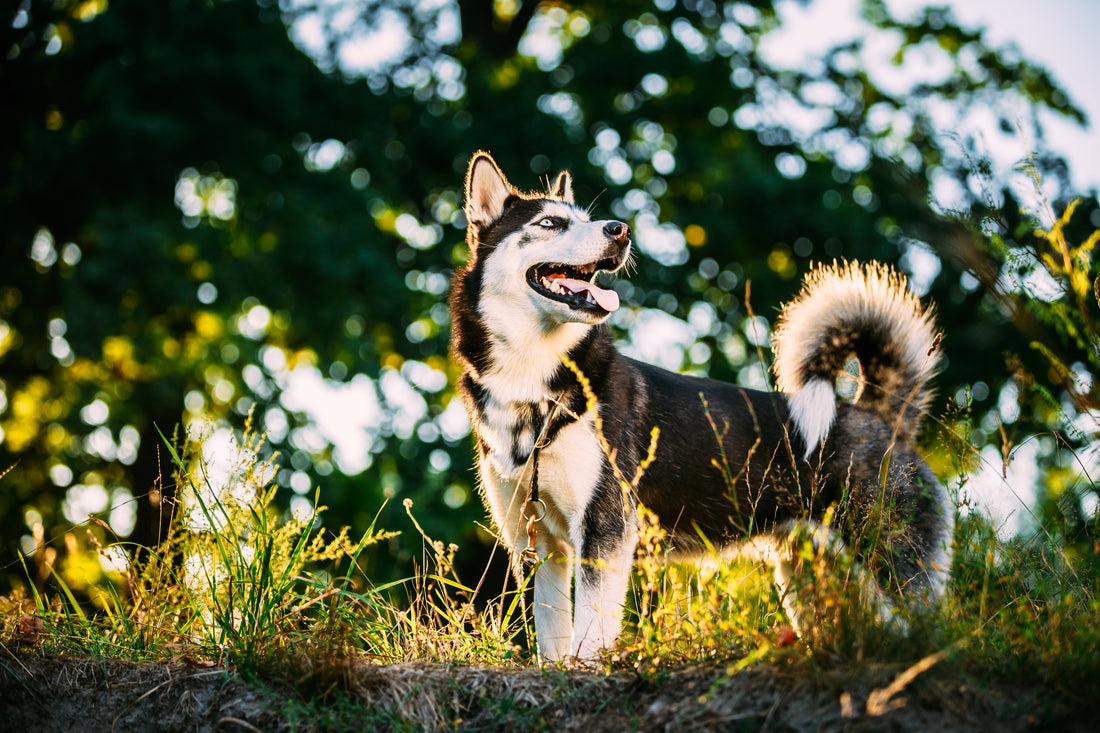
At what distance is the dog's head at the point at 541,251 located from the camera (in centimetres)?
393

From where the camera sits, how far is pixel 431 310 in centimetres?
1311

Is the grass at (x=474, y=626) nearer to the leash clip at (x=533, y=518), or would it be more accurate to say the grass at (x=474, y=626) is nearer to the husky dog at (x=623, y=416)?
the leash clip at (x=533, y=518)

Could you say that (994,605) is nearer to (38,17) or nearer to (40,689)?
(40,689)

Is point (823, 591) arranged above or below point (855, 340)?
below

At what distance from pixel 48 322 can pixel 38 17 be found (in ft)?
13.7

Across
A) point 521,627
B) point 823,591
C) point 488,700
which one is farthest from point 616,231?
point 488,700

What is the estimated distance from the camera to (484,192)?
4508 millimetres

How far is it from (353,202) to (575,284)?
8160mm

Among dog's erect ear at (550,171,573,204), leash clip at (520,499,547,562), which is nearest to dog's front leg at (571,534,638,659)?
leash clip at (520,499,547,562)

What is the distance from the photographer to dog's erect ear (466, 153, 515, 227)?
176 inches

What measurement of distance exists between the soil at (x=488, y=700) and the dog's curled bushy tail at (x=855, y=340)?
1.99 m

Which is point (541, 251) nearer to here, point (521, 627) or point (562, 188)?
point (562, 188)

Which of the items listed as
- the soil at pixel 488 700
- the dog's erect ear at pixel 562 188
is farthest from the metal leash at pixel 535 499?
the dog's erect ear at pixel 562 188

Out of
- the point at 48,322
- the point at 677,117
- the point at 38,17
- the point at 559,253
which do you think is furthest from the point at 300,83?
the point at 559,253
